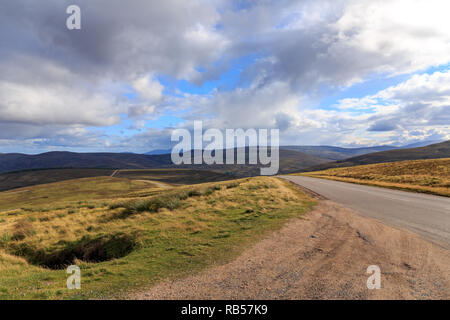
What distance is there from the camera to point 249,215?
45.0ft

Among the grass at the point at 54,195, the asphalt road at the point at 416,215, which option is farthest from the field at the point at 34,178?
the asphalt road at the point at 416,215

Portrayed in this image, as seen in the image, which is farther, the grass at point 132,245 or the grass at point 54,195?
the grass at point 54,195

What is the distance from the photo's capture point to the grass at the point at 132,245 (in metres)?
6.44

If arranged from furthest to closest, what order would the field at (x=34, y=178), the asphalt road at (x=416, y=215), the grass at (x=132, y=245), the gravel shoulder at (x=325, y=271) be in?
1. the field at (x=34, y=178)
2. the asphalt road at (x=416, y=215)
3. the grass at (x=132, y=245)
4. the gravel shoulder at (x=325, y=271)

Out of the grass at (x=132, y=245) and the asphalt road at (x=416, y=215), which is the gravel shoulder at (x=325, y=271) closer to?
the grass at (x=132, y=245)

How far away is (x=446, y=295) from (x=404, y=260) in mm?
1875

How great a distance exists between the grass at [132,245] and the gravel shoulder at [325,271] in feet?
2.88

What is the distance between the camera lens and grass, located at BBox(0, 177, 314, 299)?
6.44 metres

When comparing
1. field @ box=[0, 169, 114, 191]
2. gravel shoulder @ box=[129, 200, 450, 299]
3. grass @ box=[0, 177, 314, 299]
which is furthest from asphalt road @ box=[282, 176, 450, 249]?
field @ box=[0, 169, 114, 191]

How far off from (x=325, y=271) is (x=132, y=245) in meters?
8.30

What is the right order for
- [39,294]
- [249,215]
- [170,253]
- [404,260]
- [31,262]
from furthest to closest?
[249,215], [31,262], [170,253], [404,260], [39,294]

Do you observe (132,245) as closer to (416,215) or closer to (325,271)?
(325,271)
